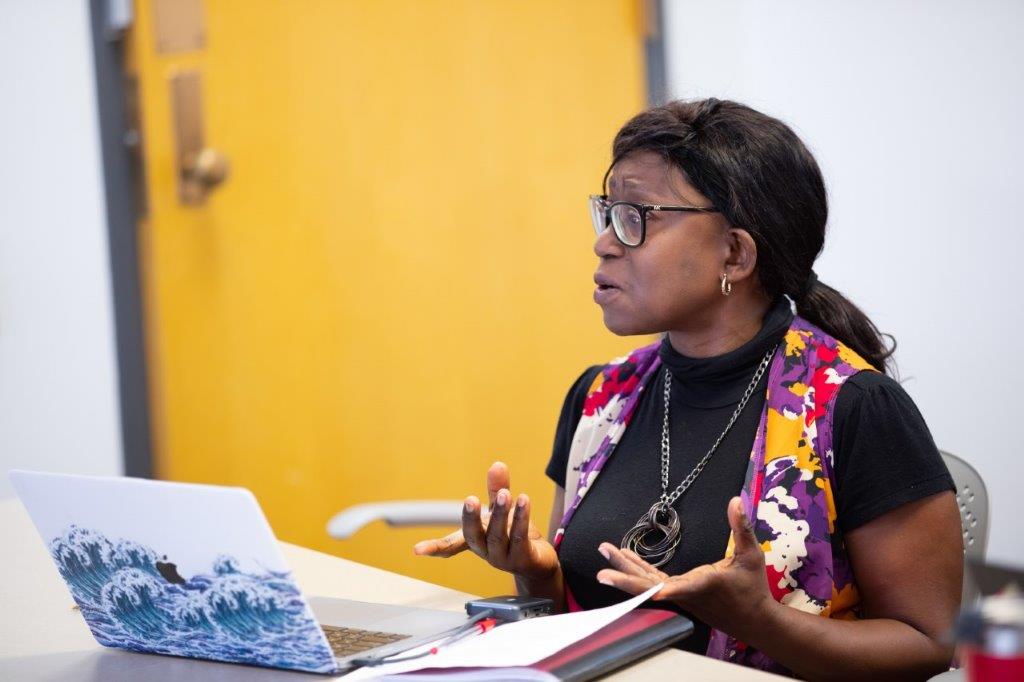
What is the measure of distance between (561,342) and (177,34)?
1.32 metres

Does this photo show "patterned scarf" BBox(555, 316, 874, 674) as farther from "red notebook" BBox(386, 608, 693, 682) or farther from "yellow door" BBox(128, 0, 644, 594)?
"yellow door" BBox(128, 0, 644, 594)

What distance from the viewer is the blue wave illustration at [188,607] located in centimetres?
100

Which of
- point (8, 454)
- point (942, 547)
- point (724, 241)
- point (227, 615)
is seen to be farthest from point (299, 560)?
point (8, 454)

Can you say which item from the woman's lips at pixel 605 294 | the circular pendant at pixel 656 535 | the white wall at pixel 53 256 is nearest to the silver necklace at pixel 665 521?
the circular pendant at pixel 656 535

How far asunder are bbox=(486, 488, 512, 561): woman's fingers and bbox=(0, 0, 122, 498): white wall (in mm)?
1798

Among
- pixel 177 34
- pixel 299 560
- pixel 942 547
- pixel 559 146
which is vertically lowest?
pixel 299 560

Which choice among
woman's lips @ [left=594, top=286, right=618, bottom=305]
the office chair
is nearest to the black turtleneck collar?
woman's lips @ [left=594, top=286, right=618, bottom=305]

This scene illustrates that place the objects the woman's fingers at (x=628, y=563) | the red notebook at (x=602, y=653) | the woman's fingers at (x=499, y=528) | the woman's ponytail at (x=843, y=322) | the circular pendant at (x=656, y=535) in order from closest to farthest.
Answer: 1. the red notebook at (x=602, y=653)
2. the woman's fingers at (x=628, y=563)
3. the woman's fingers at (x=499, y=528)
4. the circular pendant at (x=656, y=535)
5. the woman's ponytail at (x=843, y=322)

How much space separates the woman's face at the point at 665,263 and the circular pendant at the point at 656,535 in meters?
0.23

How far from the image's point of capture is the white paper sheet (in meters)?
0.97

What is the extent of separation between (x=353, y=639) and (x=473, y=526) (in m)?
0.21

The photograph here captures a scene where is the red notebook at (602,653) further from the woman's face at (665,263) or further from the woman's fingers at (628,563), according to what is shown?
the woman's face at (665,263)

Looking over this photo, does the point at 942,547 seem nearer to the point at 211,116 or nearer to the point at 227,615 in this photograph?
the point at 227,615

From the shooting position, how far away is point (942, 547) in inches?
50.5
